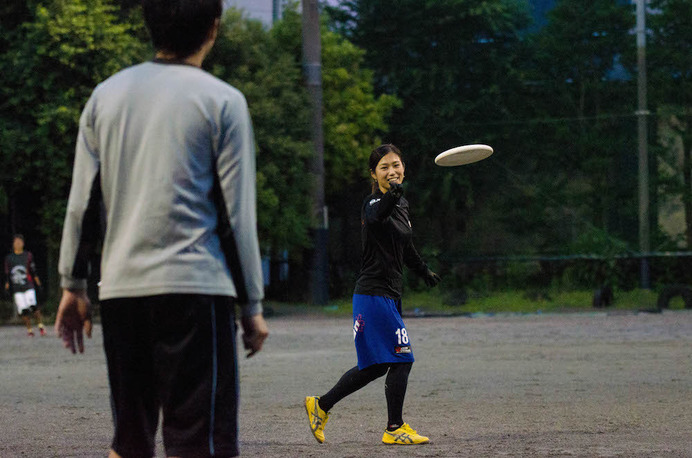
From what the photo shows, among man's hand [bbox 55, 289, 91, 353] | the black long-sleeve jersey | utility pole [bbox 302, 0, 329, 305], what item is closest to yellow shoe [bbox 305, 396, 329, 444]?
the black long-sleeve jersey

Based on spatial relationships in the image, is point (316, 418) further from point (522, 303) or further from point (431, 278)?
point (522, 303)

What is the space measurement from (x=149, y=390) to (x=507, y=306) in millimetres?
21421

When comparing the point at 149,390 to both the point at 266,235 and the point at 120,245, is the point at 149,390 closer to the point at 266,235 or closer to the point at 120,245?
the point at 120,245

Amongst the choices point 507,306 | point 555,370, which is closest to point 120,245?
point 555,370

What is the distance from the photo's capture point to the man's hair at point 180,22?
3496mm

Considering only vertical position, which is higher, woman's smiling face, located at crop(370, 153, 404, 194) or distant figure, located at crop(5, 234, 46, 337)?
woman's smiling face, located at crop(370, 153, 404, 194)

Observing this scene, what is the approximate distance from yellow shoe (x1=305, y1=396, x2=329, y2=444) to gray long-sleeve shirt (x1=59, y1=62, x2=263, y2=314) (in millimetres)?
3732

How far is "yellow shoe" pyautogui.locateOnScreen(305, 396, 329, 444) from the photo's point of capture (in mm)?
7137

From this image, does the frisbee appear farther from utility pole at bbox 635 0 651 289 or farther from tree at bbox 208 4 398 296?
utility pole at bbox 635 0 651 289

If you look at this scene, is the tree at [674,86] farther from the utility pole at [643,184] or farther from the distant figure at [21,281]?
the distant figure at [21,281]

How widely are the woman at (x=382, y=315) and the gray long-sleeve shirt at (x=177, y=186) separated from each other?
3485 millimetres

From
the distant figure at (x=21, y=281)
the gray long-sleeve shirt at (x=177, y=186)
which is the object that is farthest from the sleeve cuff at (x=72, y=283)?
the distant figure at (x=21, y=281)

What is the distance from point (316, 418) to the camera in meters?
7.20

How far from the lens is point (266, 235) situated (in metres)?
24.3
